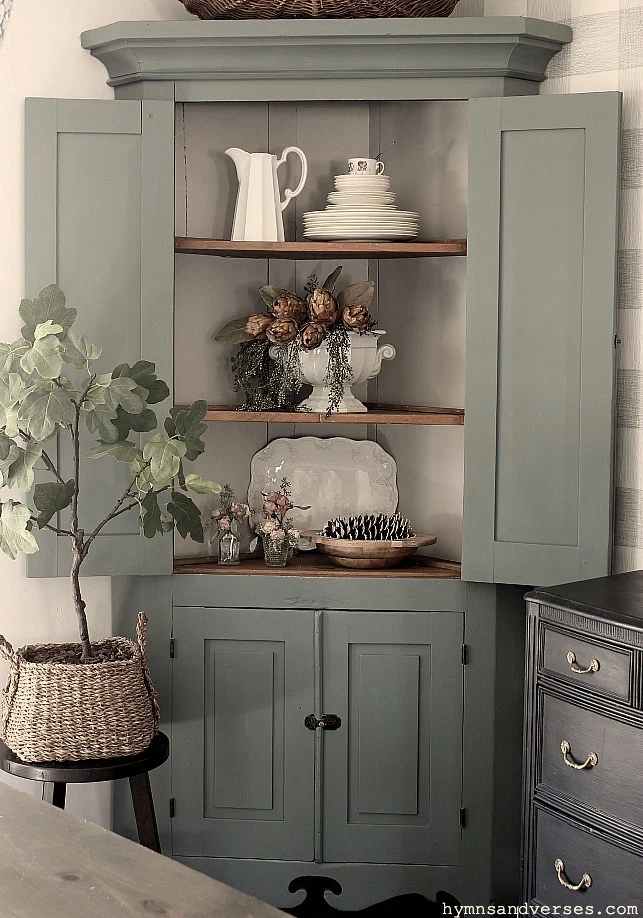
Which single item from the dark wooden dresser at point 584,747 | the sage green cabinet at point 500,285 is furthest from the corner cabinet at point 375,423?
the dark wooden dresser at point 584,747

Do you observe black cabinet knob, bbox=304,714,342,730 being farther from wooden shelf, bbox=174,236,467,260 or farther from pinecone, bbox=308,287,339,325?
wooden shelf, bbox=174,236,467,260

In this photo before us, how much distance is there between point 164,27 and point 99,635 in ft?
5.20

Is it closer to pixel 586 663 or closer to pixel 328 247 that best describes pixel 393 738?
pixel 586 663

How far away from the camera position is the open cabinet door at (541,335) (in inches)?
97.1

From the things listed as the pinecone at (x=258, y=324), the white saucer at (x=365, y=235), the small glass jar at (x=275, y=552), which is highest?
the white saucer at (x=365, y=235)

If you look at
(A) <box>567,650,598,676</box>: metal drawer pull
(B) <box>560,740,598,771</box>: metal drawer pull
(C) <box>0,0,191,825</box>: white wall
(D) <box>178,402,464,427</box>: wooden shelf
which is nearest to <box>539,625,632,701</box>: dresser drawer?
(A) <box>567,650,598,676</box>: metal drawer pull

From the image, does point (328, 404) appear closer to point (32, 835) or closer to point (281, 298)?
point (281, 298)

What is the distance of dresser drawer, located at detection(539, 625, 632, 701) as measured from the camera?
6.14ft

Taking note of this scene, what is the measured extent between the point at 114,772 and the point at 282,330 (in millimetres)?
1191

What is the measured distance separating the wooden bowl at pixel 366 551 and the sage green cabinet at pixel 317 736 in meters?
0.15

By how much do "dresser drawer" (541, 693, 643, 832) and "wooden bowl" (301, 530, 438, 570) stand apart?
2.60 feet

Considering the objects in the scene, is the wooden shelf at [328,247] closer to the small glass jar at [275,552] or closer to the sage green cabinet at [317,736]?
the small glass jar at [275,552]

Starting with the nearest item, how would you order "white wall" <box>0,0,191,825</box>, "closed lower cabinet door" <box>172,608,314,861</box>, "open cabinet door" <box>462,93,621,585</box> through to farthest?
"open cabinet door" <box>462,93,621,585</box> → "white wall" <box>0,0,191,825</box> → "closed lower cabinet door" <box>172,608,314,861</box>

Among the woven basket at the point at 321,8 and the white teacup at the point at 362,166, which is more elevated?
the woven basket at the point at 321,8
